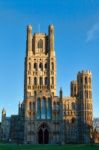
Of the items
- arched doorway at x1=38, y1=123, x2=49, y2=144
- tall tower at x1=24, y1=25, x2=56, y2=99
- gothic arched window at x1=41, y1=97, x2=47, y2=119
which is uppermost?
tall tower at x1=24, y1=25, x2=56, y2=99

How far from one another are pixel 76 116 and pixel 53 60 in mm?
25017

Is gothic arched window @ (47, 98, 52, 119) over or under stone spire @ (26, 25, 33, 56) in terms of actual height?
under

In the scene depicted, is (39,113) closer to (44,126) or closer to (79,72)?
(44,126)

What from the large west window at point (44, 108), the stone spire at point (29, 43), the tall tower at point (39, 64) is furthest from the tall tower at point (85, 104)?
the stone spire at point (29, 43)

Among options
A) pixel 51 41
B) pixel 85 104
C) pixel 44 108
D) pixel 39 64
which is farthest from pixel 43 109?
pixel 51 41

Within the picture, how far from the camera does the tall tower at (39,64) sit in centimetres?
15200

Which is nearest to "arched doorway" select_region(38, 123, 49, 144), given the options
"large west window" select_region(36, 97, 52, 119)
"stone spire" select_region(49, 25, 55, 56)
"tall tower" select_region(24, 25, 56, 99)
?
"large west window" select_region(36, 97, 52, 119)

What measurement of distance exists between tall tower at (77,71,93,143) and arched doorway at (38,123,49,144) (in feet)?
42.6

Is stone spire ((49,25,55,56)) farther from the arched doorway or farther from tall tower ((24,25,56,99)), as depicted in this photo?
the arched doorway

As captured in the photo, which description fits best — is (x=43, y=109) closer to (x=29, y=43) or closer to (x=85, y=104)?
(x=85, y=104)

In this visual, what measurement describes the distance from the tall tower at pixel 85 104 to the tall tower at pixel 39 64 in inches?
405

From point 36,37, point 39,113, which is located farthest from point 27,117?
point 36,37

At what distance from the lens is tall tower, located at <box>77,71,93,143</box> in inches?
5709

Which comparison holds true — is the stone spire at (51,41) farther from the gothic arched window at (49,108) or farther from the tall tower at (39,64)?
the gothic arched window at (49,108)
